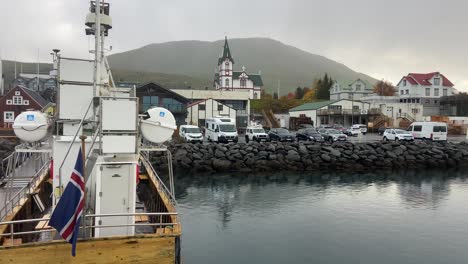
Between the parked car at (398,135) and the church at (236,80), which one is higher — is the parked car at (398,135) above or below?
below

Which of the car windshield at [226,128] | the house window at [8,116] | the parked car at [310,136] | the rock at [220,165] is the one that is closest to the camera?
the rock at [220,165]

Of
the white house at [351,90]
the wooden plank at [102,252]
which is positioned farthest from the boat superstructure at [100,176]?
the white house at [351,90]

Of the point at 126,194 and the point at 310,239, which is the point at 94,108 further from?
the point at 310,239

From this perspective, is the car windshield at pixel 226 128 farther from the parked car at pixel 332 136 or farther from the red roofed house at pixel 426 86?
the red roofed house at pixel 426 86

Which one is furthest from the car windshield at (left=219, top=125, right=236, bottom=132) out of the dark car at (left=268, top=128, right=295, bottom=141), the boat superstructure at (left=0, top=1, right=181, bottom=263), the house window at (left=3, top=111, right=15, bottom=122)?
the house window at (left=3, top=111, right=15, bottom=122)

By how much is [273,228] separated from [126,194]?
11.5m

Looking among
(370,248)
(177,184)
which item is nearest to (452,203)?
(370,248)

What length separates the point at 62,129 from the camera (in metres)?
12.1

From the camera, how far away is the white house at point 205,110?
245 feet

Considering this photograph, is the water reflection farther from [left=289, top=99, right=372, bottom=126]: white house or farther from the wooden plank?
[left=289, top=99, right=372, bottom=126]: white house

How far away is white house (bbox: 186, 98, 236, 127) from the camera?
74.6 m

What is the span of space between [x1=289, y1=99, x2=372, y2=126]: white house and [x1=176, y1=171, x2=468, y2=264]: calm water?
158 ft

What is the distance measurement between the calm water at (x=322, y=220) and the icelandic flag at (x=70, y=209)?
25.8 feet

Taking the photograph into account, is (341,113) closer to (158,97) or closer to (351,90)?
(351,90)
